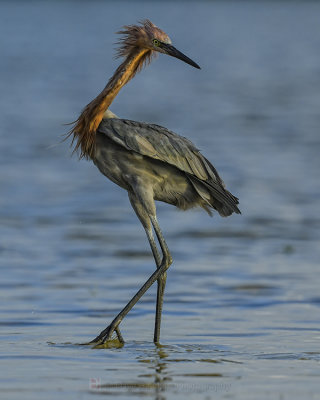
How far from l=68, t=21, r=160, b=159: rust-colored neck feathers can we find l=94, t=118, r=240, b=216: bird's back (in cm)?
8

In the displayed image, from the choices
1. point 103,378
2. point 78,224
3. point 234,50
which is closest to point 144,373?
point 103,378

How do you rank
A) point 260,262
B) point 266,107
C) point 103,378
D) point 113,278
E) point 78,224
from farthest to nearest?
point 266,107, point 78,224, point 260,262, point 113,278, point 103,378

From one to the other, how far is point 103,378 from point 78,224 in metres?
7.52

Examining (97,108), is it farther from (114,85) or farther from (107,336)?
(107,336)

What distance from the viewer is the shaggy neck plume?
8719 mm

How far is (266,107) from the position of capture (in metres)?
31.2

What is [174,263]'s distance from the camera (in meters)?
12.2

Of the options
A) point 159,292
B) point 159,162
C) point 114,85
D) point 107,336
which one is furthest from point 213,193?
point 107,336

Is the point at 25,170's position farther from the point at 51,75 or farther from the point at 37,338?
the point at 51,75

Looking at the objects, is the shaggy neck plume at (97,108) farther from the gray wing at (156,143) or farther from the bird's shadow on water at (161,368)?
the bird's shadow on water at (161,368)

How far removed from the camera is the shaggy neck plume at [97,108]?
8719 mm

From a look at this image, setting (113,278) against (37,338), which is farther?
(113,278)

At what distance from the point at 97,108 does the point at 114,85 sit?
24cm

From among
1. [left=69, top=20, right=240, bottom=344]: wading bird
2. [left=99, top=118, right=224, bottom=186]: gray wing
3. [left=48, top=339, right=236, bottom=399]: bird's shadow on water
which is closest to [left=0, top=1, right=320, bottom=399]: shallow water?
[left=48, top=339, right=236, bottom=399]: bird's shadow on water
